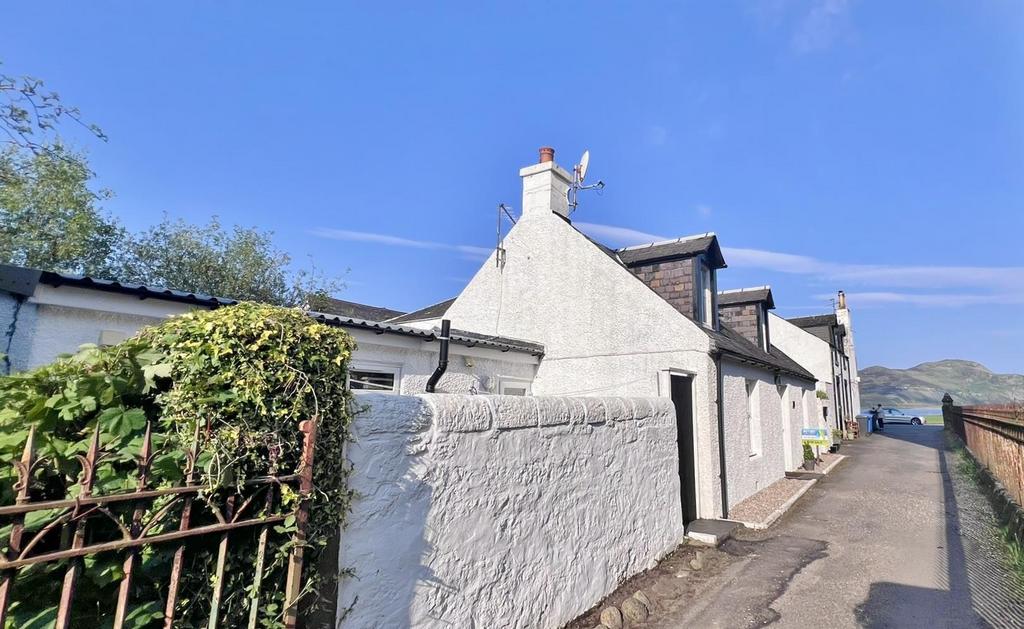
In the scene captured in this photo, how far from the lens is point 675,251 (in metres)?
11.3

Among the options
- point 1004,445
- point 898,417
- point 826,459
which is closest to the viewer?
point 1004,445

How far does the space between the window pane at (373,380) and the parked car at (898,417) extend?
52.0 metres

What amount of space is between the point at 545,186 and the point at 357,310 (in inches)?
620

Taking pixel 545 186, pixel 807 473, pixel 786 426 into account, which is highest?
pixel 545 186

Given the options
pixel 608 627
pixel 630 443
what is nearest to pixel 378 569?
pixel 608 627

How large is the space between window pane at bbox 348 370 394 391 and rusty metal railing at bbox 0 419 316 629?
474 cm

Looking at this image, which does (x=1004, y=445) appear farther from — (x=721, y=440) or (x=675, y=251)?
(x=675, y=251)

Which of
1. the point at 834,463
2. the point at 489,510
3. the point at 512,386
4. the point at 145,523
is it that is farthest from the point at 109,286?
the point at 834,463

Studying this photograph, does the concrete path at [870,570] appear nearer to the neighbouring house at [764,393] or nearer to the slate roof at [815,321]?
the neighbouring house at [764,393]

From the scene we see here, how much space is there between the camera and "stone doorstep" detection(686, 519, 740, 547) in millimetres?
7707

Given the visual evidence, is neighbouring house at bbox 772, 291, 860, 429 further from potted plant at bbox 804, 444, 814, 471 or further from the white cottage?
the white cottage

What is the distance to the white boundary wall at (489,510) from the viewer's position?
3207 millimetres

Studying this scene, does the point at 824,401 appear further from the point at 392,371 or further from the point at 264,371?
the point at 264,371

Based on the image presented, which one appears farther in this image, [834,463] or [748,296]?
[834,463]
